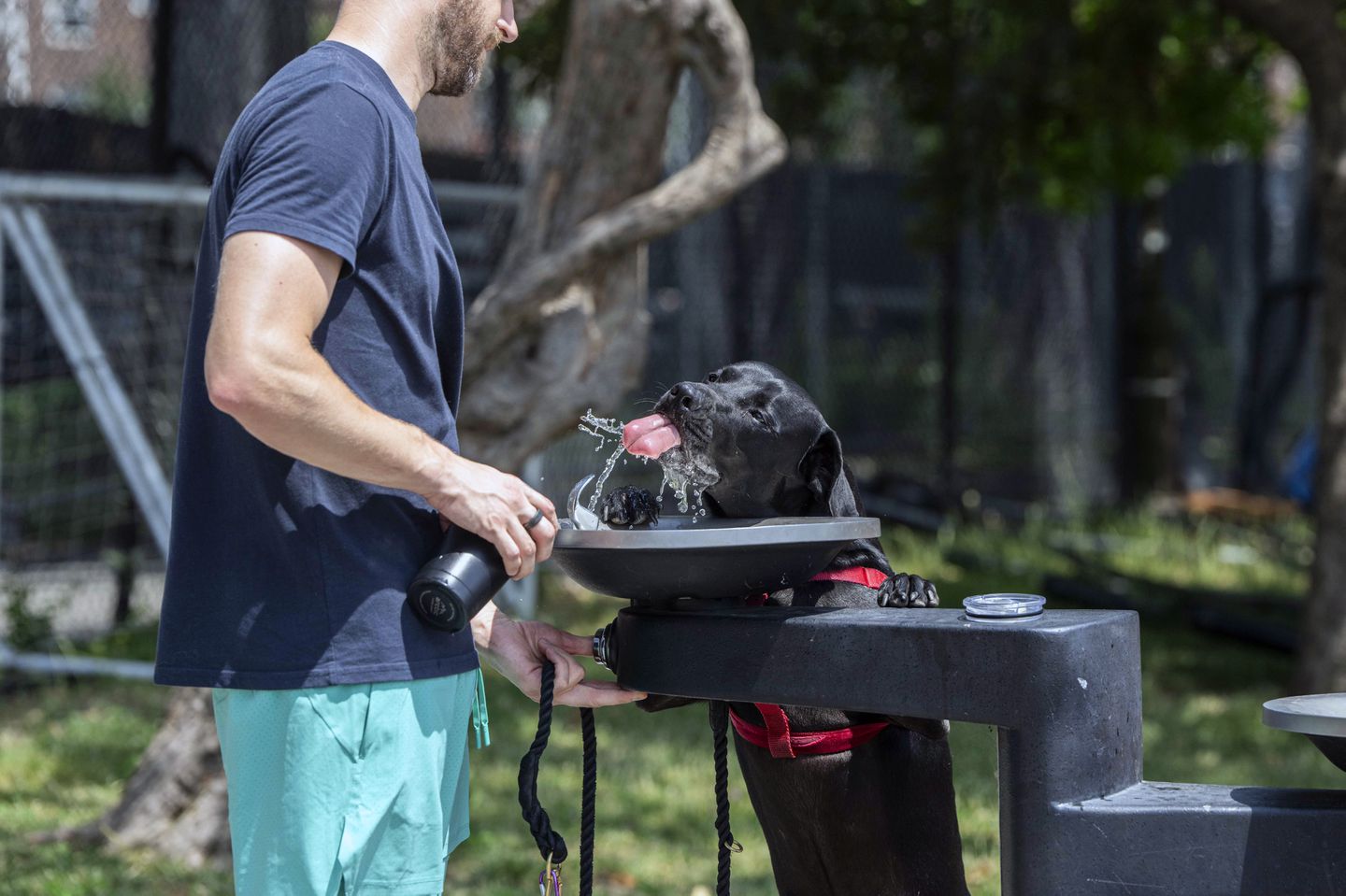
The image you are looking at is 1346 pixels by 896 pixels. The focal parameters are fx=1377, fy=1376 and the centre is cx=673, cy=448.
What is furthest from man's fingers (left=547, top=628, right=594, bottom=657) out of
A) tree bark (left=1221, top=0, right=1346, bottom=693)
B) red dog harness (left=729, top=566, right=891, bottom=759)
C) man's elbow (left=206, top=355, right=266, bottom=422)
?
tree bark (left=1221, top=0, right=1346, bottom=693)

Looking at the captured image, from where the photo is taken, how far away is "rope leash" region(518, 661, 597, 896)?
201 cm

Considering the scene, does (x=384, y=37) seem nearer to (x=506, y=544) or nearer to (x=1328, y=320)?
(x=506, y=544)

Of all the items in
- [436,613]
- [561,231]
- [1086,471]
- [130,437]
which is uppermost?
[561,231]

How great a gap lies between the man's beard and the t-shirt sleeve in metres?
0.20

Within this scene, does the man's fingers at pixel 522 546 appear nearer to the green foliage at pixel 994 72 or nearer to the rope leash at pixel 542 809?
the rope leash at pixel 542 809

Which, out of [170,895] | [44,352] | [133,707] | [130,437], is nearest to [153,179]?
[44,352]

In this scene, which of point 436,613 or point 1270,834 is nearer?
point 1270,834

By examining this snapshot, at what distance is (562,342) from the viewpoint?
4336 millimetres

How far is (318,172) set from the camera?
171 centimetres

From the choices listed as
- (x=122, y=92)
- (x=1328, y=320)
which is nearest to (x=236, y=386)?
(x=1328, y=320)

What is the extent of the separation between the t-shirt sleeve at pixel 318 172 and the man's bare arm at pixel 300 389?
0.03m

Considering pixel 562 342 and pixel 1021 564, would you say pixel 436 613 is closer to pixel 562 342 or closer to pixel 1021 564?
pixel 562 342

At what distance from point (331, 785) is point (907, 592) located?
2.83 ft

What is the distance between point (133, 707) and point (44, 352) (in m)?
2.14
